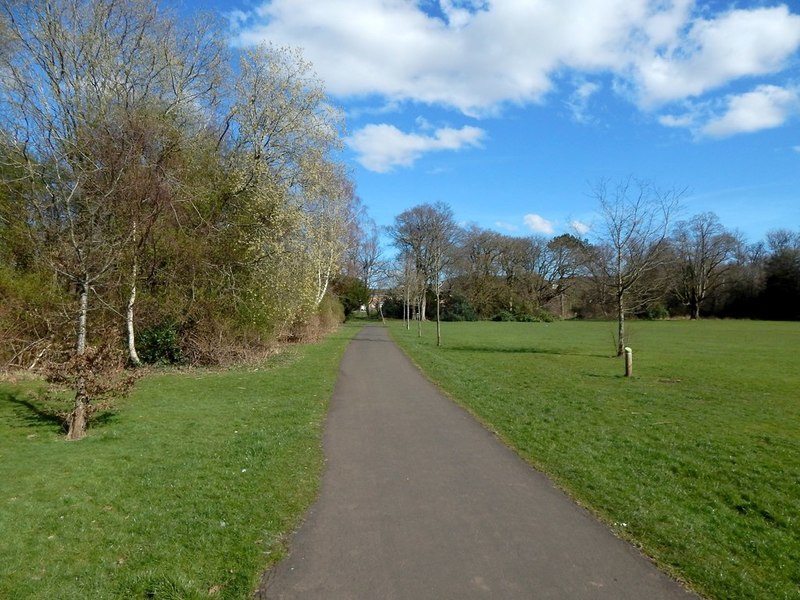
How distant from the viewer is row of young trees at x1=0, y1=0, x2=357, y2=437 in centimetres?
1405

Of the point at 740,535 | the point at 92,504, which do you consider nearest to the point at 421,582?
the point at 740,535

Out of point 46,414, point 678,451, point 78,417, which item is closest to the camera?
point 678,451

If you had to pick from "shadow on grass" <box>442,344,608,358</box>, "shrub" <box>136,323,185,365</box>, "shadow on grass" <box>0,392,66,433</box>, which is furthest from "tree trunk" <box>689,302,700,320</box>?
"shadow on grass" <box>0,392,66,433</box>

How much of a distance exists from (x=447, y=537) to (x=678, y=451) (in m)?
4.75

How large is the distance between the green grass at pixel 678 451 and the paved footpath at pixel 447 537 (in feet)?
1.46

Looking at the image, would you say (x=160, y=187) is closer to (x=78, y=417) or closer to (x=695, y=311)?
(x=78, y=417)

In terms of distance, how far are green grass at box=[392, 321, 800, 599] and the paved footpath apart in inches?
17.6

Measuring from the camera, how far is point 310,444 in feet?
24.3

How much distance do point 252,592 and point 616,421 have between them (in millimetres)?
7748

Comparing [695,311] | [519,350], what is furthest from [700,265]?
[519,350]

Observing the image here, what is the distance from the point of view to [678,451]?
7.28 m

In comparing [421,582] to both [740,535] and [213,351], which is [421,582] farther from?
[213,351]

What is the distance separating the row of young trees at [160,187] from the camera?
1405cm

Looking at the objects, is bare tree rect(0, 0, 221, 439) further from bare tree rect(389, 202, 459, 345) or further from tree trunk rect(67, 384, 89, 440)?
bare tree rect(389, 202, 459, 345)
